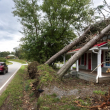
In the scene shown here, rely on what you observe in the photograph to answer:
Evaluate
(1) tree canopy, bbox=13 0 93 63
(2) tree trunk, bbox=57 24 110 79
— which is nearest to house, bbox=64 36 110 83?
(2) tree trunk, bbox=57 24 110 79

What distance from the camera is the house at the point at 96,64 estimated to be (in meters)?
8.76

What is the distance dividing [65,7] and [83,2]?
2663mm

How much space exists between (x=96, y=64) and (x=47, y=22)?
Result: 28.5 ft

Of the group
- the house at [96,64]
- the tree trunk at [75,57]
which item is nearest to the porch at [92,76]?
the house at [96,64]

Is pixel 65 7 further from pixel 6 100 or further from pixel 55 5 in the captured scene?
pixel 6 100

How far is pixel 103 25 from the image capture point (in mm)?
12523

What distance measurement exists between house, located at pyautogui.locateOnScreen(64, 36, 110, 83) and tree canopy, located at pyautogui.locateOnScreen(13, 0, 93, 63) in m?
4.69

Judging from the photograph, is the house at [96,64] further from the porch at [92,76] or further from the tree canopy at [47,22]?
the tree canopy at [47,22]

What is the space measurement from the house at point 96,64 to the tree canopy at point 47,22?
4694 millimetres

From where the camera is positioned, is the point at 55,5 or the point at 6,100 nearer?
the point at 6,100

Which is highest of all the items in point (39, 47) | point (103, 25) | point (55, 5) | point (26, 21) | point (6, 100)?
point (55, 5)

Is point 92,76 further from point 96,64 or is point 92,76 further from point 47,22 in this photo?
point 47,22

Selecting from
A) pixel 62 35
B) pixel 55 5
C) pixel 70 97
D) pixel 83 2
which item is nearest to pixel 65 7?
pixel 55 5

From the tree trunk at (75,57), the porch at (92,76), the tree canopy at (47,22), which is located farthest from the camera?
the tree canopy at (47,22)
